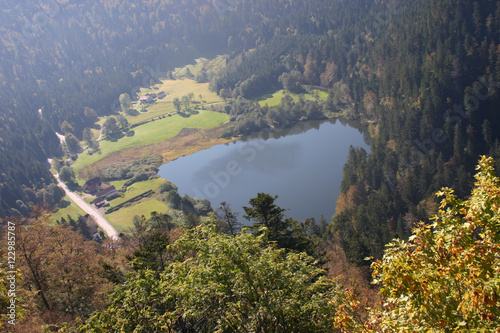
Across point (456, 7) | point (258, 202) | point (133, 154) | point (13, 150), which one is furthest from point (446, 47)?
point (13, 150)

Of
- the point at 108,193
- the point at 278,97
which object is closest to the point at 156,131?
the point at 108,193

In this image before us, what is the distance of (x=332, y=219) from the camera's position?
6688 cm

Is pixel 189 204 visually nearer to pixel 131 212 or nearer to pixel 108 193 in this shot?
pixel 131 212

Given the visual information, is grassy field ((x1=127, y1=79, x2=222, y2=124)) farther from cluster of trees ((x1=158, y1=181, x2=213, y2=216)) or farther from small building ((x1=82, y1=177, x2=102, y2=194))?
cluster of trees ((x1=158, y1=181, x2=213, y2=216))

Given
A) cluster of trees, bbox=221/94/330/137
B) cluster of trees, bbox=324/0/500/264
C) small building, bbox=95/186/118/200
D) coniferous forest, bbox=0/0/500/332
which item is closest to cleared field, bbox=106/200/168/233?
coniferous forest, bbox=0/0/500/332

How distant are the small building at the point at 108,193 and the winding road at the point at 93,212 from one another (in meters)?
4.18

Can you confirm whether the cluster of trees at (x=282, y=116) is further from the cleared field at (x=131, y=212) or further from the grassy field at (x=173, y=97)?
the cleared field at (x=131, y=212)

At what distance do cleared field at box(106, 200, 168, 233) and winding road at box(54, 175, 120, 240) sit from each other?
3.99 ft

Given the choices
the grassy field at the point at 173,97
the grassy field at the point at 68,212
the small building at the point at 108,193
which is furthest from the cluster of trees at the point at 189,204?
the grassy field at the point at 173,97

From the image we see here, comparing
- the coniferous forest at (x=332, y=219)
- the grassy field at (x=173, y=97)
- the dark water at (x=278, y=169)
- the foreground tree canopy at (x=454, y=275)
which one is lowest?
the dark water at (x=278, y=169)

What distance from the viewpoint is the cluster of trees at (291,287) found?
314 inches

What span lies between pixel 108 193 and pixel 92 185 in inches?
374

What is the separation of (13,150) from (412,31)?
153m

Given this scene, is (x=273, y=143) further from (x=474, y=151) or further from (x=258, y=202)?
(x=258, y=202)
